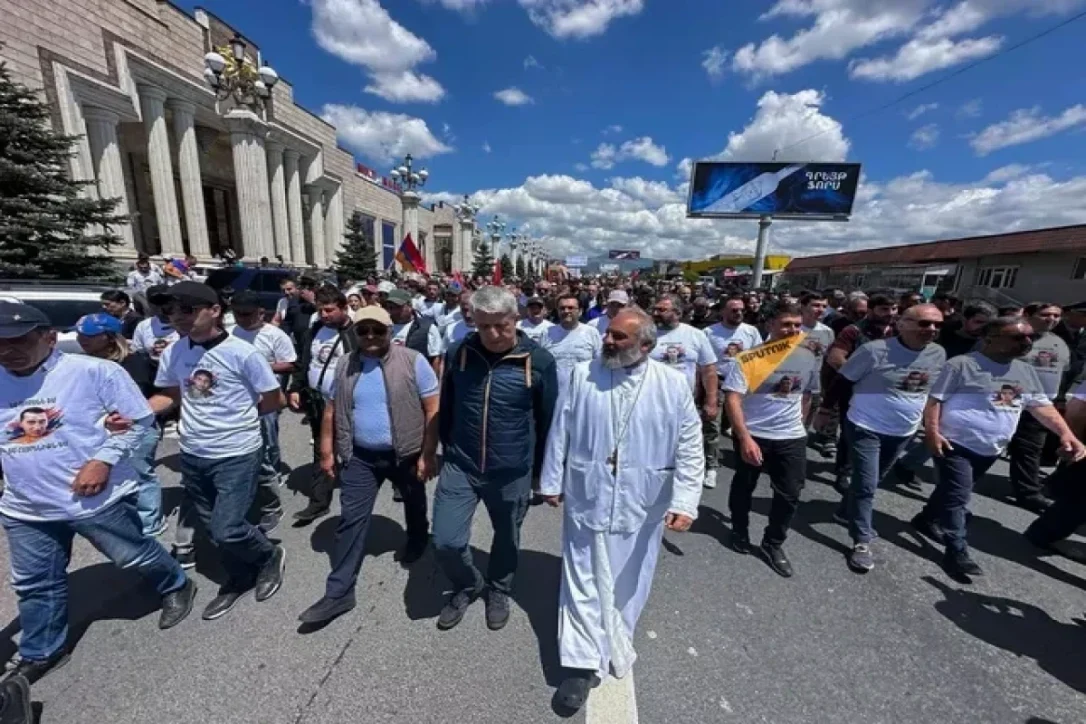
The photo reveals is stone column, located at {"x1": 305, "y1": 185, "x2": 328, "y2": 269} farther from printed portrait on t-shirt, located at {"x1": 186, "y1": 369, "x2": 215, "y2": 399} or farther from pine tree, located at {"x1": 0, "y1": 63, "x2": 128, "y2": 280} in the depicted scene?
printed portrait on t-shirt, located at {"x1": 186, "y1": 369, "x2": 215, "y2": 399}

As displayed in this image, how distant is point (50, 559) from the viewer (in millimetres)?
2111

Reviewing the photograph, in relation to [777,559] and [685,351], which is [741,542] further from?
[685,351]

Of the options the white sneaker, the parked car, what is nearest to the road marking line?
the white sneaker

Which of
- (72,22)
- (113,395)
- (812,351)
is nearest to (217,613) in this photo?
(113,395)

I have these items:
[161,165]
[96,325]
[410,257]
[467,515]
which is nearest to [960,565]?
[467,515]

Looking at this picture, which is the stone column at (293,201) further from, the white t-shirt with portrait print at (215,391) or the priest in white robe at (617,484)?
the priest in white robe at (617,484)

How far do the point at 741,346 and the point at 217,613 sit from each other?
511 centimetres

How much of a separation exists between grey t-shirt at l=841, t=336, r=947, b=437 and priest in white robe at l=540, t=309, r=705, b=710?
2.09 metres

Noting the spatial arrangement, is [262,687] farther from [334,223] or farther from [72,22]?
[334,223]

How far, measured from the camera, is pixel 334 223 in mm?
33656

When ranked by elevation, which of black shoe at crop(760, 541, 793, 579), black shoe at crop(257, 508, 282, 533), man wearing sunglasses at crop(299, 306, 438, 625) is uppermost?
man wearing sunglasses at crop(299, 306, 438, 625)

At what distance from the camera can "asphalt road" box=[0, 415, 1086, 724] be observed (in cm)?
208

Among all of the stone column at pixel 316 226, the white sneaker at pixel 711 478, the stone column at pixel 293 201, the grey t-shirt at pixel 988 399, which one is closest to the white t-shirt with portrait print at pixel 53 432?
the white sneaker at pixel 711 478

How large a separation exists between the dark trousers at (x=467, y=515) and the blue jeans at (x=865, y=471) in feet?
8.51
